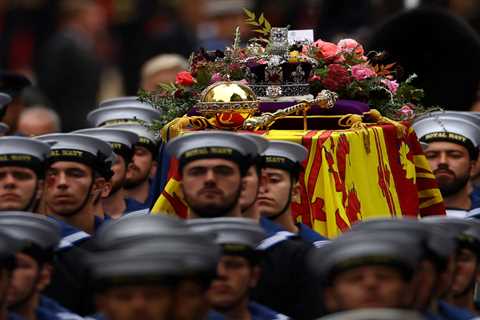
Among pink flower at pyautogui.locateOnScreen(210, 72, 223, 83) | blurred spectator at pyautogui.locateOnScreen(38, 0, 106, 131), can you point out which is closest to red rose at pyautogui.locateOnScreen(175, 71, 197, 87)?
pink flower at pyautogui.locateOnScreen(210, 72, 223, 83)

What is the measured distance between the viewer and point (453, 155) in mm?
15219

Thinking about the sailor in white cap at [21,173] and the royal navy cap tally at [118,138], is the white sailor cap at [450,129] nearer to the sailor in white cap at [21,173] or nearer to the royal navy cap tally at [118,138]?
the royal navy cap tally at [118,138]

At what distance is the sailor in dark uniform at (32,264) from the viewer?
1100 centimetres

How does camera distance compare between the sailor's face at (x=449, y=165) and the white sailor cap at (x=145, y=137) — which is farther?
the white sailor cap at (x=145, y=137)

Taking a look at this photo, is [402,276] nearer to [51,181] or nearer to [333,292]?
[333,292]

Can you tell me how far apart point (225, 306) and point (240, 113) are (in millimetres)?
2744

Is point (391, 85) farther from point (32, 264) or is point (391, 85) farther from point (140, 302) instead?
point (140, 302)

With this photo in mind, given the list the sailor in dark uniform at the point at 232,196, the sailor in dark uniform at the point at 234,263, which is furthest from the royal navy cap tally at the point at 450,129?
the sailor in dark uniform at the point at 234,263

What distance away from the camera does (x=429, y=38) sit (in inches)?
740

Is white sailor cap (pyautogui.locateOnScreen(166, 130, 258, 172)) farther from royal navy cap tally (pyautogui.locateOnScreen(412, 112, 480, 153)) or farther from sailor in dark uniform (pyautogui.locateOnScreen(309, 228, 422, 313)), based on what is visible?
royal navy cap tally (pyautogui.locateOnScreen(412, 112, 480, 153))

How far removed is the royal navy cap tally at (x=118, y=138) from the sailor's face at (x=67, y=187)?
1122 mm

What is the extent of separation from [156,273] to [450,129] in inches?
230

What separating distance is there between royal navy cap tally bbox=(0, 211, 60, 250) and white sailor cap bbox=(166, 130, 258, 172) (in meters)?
1.14

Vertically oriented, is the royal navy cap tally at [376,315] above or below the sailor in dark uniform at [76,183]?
below
